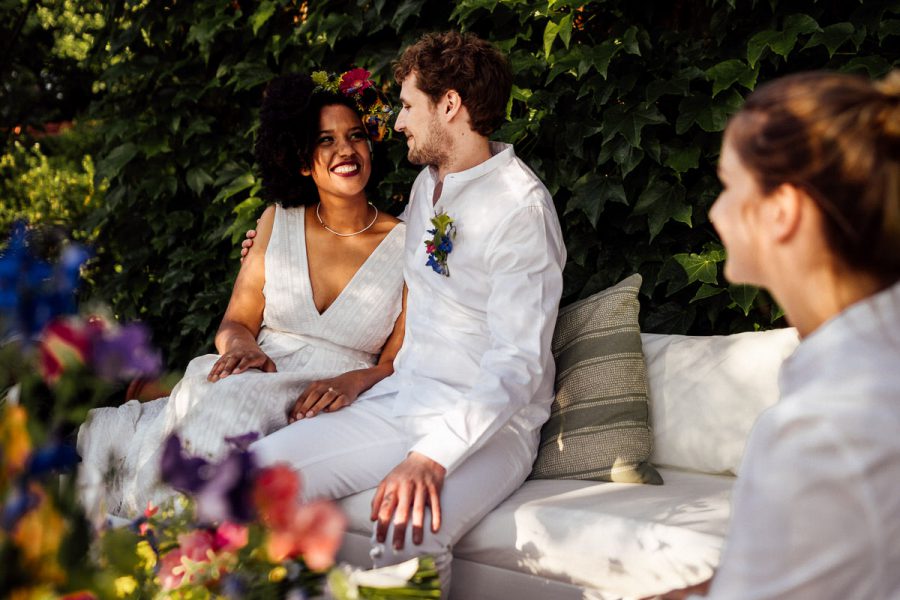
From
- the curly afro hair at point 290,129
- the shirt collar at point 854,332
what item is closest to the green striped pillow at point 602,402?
the curly afro hair at point 290,129

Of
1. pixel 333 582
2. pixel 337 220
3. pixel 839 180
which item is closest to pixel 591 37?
pixel 337 220

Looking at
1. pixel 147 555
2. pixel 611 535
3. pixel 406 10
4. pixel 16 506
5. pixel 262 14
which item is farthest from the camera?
pixel 262 14

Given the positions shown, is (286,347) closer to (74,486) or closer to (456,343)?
(456,343)

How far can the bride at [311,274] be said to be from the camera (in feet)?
8.93

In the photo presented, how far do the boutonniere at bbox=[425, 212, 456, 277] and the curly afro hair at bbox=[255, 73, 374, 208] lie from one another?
0.64 metres

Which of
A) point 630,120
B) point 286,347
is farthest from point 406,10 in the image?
point 286,347

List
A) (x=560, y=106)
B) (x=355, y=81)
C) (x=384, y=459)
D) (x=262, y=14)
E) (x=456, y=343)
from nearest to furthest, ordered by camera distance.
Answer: (x=384, y=459) < (x=456, y=343) < (x=355, y=81) < (x=560, y=106) < (x=262, y=14)

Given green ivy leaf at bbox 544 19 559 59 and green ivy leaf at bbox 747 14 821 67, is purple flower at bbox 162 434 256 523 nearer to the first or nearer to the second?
green ivy leaf at bbox 747 14 821 67

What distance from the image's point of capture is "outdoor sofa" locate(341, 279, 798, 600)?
1984mm

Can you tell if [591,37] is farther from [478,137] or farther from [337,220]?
[337,220]

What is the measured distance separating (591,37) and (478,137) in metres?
0.76

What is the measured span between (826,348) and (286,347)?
6.99ft

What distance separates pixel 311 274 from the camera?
2.93 metres

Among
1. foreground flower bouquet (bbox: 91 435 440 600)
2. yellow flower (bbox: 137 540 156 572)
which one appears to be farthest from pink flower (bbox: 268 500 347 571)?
yellow flower (bbox: 137 540 156 572)
